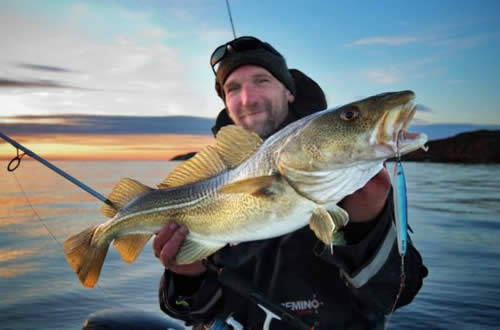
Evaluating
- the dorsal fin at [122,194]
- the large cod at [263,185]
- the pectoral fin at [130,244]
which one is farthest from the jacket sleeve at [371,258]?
the dorsal fin at [122,194]

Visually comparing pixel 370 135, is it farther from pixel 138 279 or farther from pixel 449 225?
pixel 449 225

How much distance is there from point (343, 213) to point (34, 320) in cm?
650

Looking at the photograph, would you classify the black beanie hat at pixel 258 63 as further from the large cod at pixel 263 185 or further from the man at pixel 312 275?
the large cod at pixel 263 185

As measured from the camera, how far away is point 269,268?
3.30 m

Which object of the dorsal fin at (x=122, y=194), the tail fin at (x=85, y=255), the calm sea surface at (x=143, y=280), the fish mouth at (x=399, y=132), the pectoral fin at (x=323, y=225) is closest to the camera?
the fish mouth at (x=399, y=132)

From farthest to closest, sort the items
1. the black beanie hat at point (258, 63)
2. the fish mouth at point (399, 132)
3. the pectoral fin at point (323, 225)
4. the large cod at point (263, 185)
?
the black beanie hat at point (258, 63) < the pectoral fin at point (323, 225) < the large cod at point (263, 185) < the fish mouth at point (399, 132)

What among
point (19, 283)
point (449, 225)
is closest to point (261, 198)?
point (19, 283)

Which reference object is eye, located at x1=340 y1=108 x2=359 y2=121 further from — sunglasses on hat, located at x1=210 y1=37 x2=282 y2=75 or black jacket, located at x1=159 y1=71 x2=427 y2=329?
sunglasses on hat, located at x1=210 y1=37 x2=282 y2=75

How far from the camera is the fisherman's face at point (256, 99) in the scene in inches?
161

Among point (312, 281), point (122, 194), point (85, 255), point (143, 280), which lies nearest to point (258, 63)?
point (122, 194)

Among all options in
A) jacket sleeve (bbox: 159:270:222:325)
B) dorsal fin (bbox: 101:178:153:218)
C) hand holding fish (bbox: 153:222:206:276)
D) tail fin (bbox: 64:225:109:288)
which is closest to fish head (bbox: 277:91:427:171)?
hand holding fish (bbox: 153:222:206:276)

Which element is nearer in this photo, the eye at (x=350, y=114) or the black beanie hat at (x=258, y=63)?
the eye at (x=350, y=114)

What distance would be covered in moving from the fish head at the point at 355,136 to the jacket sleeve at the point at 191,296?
1524 millimetres

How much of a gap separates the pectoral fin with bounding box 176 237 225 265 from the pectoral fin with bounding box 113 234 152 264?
344mm
